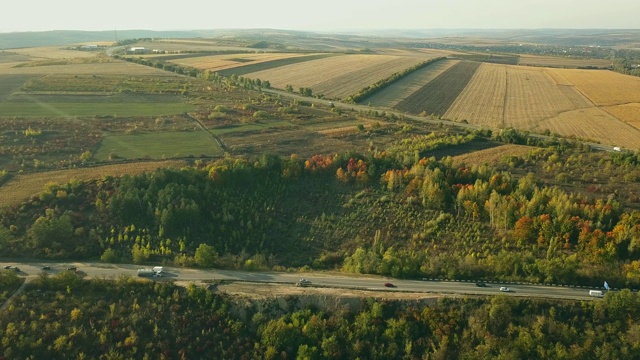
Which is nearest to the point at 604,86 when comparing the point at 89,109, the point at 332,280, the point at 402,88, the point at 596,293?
the point at 402,88

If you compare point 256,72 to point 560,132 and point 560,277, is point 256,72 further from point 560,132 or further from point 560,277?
point 560,277

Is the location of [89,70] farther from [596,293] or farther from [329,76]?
[596,293]

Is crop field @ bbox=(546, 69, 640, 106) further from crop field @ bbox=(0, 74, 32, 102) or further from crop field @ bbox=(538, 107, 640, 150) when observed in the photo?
crop field @ bbox=(0, 74, 32, 102)

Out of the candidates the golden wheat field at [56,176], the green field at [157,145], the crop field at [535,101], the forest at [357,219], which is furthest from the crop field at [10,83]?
the crop field at [535,101]

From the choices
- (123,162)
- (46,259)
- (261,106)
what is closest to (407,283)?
(46,259)

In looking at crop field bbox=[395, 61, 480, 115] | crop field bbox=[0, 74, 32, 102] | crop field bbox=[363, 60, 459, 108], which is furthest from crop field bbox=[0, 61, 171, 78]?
crop field bbox=[395, 61, 480, 115]
